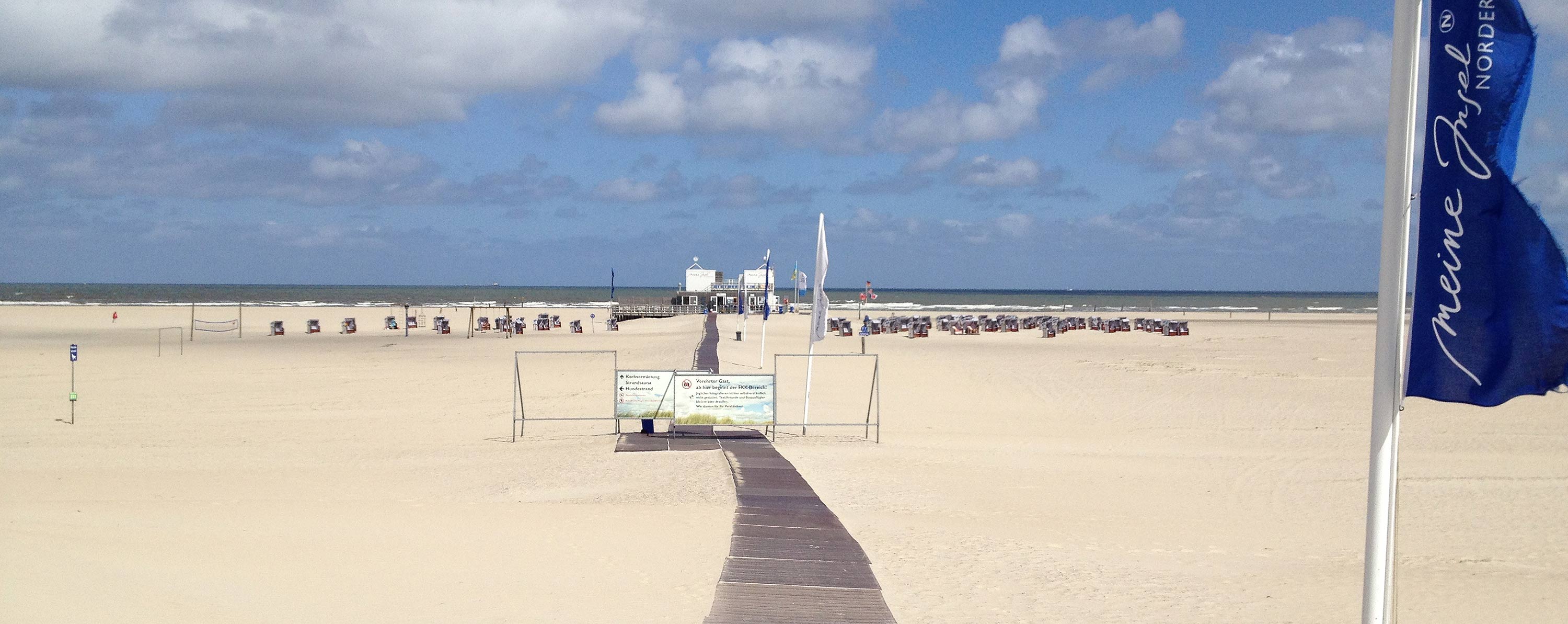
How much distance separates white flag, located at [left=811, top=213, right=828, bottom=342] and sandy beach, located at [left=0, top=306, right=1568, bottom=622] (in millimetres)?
1865

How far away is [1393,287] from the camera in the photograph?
4367 millimetres

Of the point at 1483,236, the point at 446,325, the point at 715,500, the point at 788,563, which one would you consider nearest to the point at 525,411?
the point at 715,500

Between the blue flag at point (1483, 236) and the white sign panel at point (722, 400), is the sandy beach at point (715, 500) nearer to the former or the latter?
the white sign panel at point (722, 400)

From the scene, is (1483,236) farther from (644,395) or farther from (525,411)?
(525,411)

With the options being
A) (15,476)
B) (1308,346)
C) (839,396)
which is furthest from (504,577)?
(1308,346)

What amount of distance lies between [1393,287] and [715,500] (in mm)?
8218

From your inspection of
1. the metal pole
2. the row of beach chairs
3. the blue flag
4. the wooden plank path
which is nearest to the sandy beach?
the wooden plank path

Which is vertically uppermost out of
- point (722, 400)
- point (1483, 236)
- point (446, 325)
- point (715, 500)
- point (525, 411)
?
point (1483, 236)

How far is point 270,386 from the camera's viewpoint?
973 inches

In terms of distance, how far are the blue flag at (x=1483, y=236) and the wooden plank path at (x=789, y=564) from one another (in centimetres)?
401

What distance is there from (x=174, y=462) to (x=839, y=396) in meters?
13.1

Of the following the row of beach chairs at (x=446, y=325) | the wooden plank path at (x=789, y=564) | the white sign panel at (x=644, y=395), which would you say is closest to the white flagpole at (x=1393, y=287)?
the wooden plank path at (x=789, y=564)

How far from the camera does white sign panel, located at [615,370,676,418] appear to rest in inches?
658

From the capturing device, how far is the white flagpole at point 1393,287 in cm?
432
